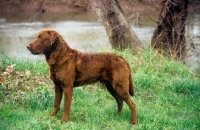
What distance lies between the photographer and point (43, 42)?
551cm

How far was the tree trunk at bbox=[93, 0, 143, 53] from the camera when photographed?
10844 millimetres

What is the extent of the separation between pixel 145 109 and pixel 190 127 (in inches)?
45.2

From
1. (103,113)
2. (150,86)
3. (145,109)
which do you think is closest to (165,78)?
(150,86)

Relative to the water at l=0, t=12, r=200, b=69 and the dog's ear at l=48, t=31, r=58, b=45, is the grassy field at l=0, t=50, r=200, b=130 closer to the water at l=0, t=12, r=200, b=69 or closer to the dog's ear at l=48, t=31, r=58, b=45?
the dog's ear at l=48, t=31, r=58, b=45

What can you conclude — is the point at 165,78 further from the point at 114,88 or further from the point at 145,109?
the point at 114,88

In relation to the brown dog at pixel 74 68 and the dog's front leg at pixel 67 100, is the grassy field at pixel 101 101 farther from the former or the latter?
the brown dog at pixel 74 68

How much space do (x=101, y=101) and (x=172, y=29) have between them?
4805 mm

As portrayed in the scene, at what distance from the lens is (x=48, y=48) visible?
18.3ft

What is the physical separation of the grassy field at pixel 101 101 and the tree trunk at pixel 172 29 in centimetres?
189

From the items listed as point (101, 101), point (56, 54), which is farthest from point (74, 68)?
point (101, 101)

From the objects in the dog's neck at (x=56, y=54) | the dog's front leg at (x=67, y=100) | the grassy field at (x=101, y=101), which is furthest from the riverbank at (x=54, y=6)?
the dog's front leg at (x=67, y=100)

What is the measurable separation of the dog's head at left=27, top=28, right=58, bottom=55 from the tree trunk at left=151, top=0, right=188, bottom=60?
5417mm

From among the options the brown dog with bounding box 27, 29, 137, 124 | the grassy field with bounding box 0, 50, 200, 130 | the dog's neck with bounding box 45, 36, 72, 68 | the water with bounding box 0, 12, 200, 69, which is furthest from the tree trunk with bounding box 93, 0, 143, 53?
the dog's neck with bounding box 45, 36, 72, 68

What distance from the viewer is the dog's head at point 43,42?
546 centimetres
